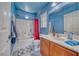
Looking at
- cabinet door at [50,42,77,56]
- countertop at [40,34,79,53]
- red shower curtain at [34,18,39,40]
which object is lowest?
cabinet door at [50,42,77,56]

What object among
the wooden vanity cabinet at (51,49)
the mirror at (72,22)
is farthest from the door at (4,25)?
the mirror at (72,22)

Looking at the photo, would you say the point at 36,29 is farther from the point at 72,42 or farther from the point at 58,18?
the point at 72,42

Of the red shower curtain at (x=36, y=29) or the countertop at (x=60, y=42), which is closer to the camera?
the countertop at (x=60, y=42)

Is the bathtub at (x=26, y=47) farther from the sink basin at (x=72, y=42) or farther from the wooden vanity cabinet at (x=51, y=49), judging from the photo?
the sink basin at (x=72, y=42)

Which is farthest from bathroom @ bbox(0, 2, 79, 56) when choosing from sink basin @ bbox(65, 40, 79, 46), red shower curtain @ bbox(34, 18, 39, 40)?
sink basin @ bbox(65, 40, 79, 46)

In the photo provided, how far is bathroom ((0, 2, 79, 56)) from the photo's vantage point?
64.5 inches

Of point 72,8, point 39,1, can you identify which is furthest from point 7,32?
point 72,8

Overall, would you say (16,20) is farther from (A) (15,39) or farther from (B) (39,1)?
(B) (39,1)

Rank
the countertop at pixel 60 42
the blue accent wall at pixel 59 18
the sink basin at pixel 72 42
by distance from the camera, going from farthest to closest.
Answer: the blue accent wall at pixel 59 18
the sink basin at pixel 72 42
the countertop at pixel 60 42

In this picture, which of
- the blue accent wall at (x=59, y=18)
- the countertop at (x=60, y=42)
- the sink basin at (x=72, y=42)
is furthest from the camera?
the blue accent wall at (x=59, y=18)

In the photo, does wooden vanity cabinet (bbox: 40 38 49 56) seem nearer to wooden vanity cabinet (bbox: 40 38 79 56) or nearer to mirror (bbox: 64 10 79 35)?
wooden vanity cabinet (bbox: 40 38 79 56)

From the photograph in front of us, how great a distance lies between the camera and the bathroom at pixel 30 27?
164 cm

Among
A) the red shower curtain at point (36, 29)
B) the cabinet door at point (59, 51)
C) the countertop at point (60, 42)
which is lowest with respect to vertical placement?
the cabinet door at point (59, 51)

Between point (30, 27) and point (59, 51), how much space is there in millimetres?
537
